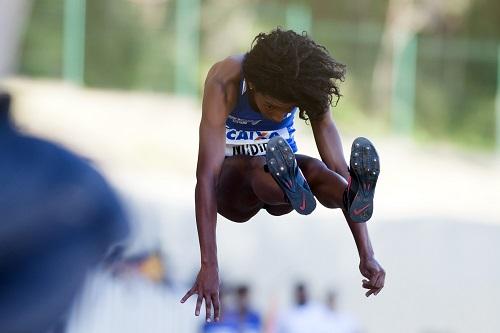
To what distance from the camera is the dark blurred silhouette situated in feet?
6.32

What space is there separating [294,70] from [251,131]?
2.18 ft

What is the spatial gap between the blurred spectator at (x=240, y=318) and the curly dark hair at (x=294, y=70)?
229 inches

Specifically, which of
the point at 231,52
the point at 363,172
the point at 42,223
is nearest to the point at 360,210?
the point at 363,172

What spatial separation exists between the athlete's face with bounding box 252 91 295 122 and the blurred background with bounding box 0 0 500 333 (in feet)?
13.0

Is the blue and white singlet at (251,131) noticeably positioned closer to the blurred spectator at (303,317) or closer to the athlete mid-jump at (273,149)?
the athlete mid-jump at (273,149)

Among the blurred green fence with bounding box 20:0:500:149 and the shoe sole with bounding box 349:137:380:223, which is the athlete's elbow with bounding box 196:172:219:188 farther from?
the blurred green fence with bounding box 20:0:500:149

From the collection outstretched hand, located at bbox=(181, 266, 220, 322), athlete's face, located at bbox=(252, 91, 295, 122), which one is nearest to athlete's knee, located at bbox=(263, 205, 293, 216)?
athlete's face, located at bbox=(252, 91, 295, 122)

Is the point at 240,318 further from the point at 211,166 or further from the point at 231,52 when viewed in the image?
the point at 211,166

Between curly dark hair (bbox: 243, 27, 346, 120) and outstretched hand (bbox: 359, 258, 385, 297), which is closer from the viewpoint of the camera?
curly dark hair (bbox: 243, 27, 346, 120)

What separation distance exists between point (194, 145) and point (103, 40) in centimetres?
184

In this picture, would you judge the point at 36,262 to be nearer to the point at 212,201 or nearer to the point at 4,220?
the point at 4,220

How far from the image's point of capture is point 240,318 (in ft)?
33.8

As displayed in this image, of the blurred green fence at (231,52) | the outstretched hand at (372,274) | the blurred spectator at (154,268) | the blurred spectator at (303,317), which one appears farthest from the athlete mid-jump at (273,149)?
the blurred green fence at (231,52)

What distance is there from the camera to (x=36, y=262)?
195cm
